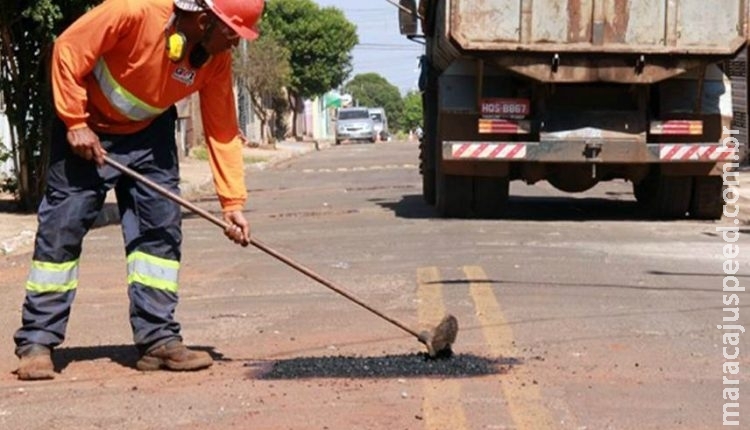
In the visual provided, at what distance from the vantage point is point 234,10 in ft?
19.6

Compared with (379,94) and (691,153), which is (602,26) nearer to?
(691,153)

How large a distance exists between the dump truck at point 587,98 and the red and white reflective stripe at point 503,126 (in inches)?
0.6

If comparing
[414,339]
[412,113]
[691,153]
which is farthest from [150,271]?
[412,113]

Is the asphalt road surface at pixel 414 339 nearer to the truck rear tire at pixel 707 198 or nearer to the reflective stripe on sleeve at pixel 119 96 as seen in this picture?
the truck rear tire at pixel 707 198

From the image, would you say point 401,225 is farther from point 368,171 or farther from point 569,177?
point 368,171

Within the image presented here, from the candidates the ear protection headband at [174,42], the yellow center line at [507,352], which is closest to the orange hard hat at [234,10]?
the ear protection headband at [174,42]

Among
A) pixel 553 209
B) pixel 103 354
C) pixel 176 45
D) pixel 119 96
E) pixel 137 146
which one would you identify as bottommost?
pixel 553 209

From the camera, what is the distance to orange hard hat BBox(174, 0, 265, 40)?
593 cm

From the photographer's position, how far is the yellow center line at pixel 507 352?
5285 mm

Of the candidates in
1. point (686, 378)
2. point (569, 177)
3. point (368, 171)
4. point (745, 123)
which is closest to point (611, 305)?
point (686, 378)

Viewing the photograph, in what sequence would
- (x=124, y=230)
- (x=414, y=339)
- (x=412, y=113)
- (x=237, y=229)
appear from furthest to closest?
1. (x=412, y=113)
2. (x=414, y=339)
3. (x=124, y=230)
4. (x=237, y=229)

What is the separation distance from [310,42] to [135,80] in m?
64.6

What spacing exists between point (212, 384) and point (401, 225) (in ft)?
26.7

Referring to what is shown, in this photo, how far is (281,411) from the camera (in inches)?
213
